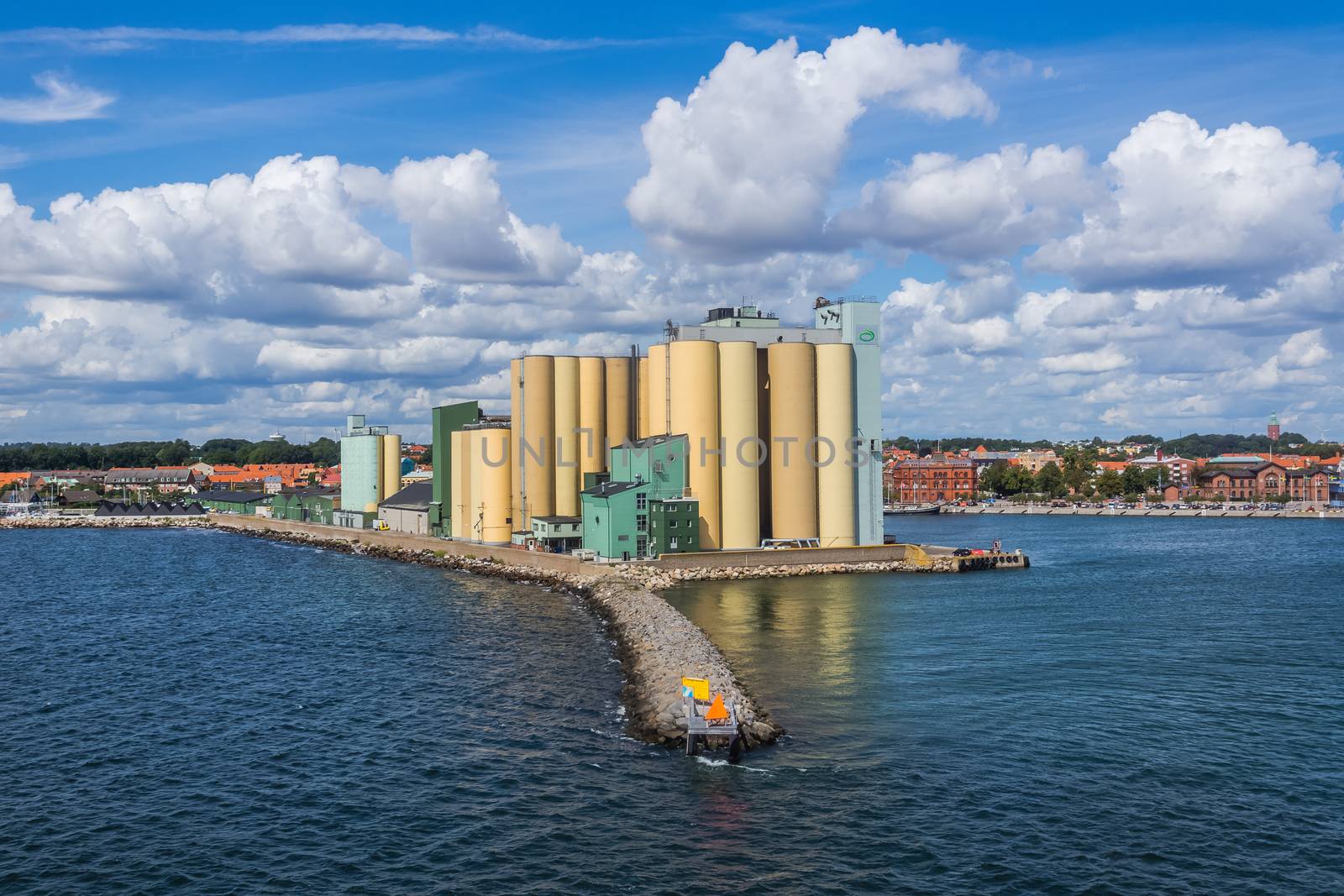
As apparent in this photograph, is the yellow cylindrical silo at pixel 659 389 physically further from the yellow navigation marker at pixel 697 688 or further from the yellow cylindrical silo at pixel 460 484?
the yellow navigation marker at pixel 697 688

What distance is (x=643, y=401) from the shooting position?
285ft

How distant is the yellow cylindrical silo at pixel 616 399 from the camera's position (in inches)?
3415

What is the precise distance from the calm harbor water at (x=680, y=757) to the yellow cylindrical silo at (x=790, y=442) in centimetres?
1921

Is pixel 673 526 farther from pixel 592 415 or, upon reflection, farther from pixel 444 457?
pixel 444 457

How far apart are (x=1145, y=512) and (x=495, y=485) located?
125 meters

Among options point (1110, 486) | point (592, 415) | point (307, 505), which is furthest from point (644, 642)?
point (1110, 486)

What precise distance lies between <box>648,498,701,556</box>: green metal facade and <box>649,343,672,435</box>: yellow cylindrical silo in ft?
18.8

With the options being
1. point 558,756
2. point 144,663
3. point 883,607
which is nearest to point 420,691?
point 558,756

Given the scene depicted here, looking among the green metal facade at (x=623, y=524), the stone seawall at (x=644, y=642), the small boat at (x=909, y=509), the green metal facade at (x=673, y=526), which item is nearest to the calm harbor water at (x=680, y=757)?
the stone seawall at (x=644, y=642)

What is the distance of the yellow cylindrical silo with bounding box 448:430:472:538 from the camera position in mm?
92188

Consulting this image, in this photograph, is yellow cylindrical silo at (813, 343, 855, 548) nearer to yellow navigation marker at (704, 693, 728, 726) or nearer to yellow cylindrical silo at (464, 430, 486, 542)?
yellow cylindrical silo at (464, 430, 486, 542)

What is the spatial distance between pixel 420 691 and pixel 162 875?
16.2 metres

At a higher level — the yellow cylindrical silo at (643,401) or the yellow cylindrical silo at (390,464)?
the yellow cylindrical silo at (643,401)

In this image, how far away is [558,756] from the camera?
29172 millimetres
